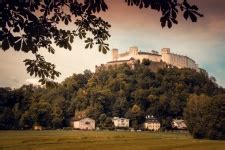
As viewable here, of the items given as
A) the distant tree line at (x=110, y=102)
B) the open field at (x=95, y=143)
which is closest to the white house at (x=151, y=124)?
the distant tree line at (x=110, y=102)

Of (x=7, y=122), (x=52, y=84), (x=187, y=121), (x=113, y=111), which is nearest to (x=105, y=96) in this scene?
(x=113, y=111)

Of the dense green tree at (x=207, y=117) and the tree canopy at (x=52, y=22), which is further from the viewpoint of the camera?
the dense green tree at (x=207, y=117)

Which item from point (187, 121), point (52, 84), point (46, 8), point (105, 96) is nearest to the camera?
point (46, 8)

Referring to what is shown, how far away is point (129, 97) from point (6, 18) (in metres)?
189

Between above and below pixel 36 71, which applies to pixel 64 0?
above

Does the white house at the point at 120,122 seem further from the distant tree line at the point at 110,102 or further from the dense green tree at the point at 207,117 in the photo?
the dense green tree at the point at 207,117

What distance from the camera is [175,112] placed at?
17350 centimetres

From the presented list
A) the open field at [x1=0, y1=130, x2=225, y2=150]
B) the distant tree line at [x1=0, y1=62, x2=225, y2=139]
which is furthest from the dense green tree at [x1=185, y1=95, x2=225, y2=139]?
the open field at [x1=0, y1=130, x2=225, y2=150]

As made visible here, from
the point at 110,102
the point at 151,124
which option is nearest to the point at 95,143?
the point at 151,124

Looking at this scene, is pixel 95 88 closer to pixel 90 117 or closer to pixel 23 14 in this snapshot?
pixel 90 117

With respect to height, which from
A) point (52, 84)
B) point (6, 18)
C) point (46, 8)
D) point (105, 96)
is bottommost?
point (52, 84)

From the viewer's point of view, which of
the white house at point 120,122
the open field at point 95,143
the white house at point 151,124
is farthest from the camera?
the white house at point 120,122

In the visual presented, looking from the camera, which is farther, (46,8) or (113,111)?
(113,111)

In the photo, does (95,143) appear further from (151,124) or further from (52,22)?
(151,124)
